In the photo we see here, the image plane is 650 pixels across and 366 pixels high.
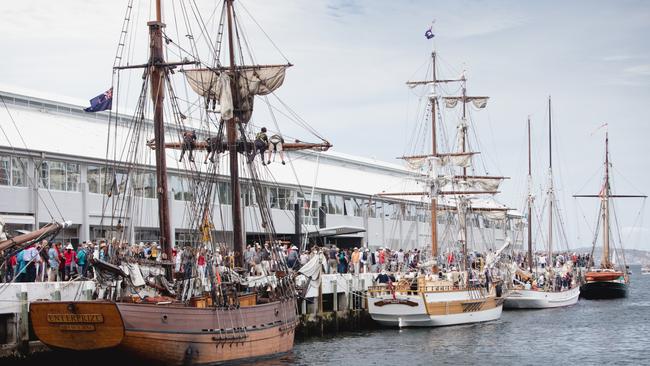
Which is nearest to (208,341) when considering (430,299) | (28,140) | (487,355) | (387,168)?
(487,355)

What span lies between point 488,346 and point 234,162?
1350cm

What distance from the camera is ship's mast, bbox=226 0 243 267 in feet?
130

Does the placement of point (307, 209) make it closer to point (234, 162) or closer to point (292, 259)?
point (292, 259)

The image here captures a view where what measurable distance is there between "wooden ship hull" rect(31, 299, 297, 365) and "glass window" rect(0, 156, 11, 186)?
1834 cm

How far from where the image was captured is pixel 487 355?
39500 mm

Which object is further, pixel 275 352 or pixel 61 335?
pixel 275 352

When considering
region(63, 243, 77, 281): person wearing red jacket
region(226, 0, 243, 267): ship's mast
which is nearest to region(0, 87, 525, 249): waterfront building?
region(226, 0, 243, 267): ship's mast

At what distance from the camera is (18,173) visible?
159 feet

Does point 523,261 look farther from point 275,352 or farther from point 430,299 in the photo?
point 275,352

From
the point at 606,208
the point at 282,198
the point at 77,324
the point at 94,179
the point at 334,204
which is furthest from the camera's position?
the point at 606,208

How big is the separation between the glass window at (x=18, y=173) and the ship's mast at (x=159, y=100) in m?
15.2

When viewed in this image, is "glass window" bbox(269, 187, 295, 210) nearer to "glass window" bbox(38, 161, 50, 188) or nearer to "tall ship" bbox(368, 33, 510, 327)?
"tall ship" bbox(368, 33, 510, 327)

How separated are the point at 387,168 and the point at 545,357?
208ft

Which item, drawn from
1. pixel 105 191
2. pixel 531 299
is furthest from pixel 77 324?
pixel 531 299
